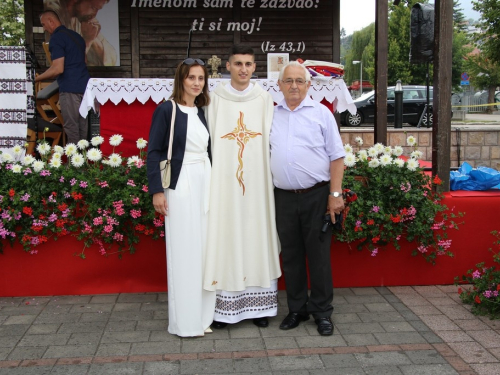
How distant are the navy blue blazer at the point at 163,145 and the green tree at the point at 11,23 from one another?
1731 centimetres

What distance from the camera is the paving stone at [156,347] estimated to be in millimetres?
4109

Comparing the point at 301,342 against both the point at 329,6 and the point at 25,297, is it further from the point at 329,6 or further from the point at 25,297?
the point at 329,6

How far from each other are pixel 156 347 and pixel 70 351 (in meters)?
0.56

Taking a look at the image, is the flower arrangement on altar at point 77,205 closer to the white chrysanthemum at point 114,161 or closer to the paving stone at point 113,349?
the white chrysanthemum at point 114,161

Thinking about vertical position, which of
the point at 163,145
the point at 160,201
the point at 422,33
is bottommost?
the point at 160,201

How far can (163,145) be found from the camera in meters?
4.21

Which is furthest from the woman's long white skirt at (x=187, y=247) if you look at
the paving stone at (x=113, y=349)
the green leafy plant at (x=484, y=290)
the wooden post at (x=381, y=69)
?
the wooden post at (x=381, y=69)

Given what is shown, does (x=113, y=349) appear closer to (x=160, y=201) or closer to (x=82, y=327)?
(x=82, y=327)

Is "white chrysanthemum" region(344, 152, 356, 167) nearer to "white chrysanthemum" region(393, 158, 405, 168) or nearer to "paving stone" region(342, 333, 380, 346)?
"white chrysanthemum" region(393, 158, 405, 168)

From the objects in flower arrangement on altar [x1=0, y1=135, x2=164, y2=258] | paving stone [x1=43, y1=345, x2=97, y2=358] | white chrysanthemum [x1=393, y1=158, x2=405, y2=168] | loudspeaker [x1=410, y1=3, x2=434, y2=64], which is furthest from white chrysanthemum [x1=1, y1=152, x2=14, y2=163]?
loudspeaker [x1=410, y1=3, x2=434, y2=64]

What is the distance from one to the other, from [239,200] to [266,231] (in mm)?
301

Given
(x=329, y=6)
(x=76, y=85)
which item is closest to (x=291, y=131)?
(x=76, y=85)

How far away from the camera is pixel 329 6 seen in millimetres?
10578

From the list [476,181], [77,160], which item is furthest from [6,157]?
[476,181]
